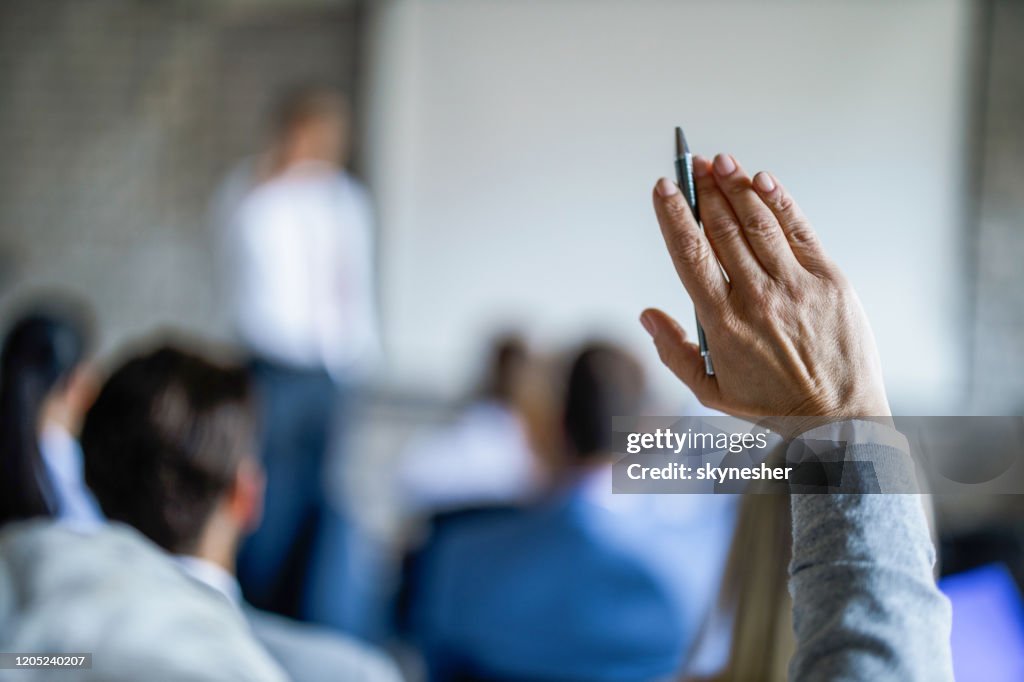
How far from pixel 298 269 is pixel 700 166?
2.80 m

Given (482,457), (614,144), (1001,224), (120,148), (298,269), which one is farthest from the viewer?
(120,148)

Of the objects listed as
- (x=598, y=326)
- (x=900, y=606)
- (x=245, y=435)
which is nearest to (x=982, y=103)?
(x=598, y=326)

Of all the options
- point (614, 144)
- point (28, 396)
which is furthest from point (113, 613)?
point (614, 144)

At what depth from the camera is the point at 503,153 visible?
4699 mm

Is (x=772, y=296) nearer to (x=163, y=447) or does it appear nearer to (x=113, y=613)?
(x=113, y=613)

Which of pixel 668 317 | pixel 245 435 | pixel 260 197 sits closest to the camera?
pixel 668 317

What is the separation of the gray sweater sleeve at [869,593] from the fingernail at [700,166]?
0.20m

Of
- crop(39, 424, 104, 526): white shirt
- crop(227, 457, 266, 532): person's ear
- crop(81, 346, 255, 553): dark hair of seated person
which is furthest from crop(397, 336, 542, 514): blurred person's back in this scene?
crop(81, 346, 255, 553): dark hair of seated person

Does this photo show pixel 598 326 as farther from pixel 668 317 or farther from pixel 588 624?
pixel 668 317

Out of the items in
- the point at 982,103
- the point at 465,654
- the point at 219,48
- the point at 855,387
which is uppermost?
the point at 219,48

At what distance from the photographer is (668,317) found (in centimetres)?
68

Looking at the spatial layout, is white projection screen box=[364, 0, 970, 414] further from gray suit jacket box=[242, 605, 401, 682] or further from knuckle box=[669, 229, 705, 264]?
knuckle box=[669, 229, 705, 264]

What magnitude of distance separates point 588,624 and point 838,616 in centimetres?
126

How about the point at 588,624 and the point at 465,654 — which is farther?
the point at 465,654
